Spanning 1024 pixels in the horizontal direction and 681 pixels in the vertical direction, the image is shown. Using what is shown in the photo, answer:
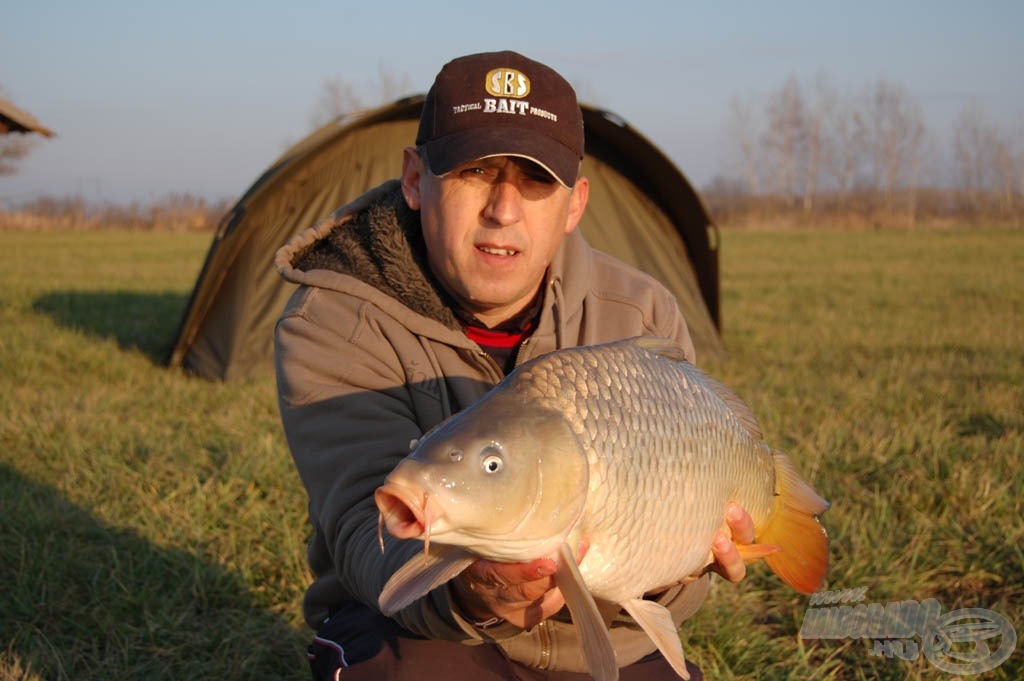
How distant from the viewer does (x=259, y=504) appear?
12.5 feet

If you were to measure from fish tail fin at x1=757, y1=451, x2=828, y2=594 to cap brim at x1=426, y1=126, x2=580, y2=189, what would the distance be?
2.50 feet

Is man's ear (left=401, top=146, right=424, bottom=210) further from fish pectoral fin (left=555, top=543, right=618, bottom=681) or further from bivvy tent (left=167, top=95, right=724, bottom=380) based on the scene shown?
bivvy tent (left=167, top=95, right=724, bottom=380)

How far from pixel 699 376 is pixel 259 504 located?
232 cm

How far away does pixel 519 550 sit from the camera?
149cm

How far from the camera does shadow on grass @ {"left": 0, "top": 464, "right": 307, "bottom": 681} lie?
2895 mm

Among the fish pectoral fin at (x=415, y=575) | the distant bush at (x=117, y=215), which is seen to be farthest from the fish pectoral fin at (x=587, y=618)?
the distant bush at (x=117, y=215)

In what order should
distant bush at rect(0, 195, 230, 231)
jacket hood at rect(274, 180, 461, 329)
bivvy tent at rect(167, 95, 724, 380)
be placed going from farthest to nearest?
distant bush at rect(0, 195, 230, 231), bivvy tent at rect(167, 95, 724, 380), jacket hood at rect(274, 180, 461, 329)

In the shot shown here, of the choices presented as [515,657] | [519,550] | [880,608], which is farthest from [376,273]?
[880,608]

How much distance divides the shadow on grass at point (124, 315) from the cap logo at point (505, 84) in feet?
17.0

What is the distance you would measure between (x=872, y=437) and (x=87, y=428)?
141 inches

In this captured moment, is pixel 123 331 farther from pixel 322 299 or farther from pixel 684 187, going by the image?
pixel 322 299
